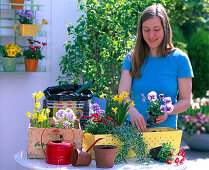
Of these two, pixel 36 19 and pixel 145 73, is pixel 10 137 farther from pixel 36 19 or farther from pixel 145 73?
pixel 145 73

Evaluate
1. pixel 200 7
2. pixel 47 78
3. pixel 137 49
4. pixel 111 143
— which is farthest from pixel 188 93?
pixel 200 7

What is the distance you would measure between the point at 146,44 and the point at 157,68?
0.64 feet

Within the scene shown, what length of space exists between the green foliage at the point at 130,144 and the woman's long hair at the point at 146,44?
482 millimetres

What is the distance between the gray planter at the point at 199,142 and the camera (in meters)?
5.50

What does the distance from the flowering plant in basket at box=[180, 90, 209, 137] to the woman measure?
337 centimetres

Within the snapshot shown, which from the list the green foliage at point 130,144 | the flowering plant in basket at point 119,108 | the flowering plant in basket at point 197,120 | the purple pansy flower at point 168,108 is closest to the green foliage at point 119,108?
the flowering plant in basket at point 119,108

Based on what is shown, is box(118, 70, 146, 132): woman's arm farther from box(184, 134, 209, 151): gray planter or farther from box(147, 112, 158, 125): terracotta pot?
box(184, 134, 209, 151): gray planter

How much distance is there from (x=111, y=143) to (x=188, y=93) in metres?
0.63

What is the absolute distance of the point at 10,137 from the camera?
3.58m

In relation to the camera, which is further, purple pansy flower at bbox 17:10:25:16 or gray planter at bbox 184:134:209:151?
gray planter at bbox 184:134:209:151

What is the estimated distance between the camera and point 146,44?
2414 millimetres

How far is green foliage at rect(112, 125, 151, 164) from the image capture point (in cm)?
196

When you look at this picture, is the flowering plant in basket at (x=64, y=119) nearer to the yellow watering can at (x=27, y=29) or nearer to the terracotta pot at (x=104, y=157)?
the terracotta pot at (x=104, y=157)

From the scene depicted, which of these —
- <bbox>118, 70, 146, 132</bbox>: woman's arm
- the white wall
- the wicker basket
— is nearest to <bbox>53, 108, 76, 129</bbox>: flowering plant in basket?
the wicker basket
